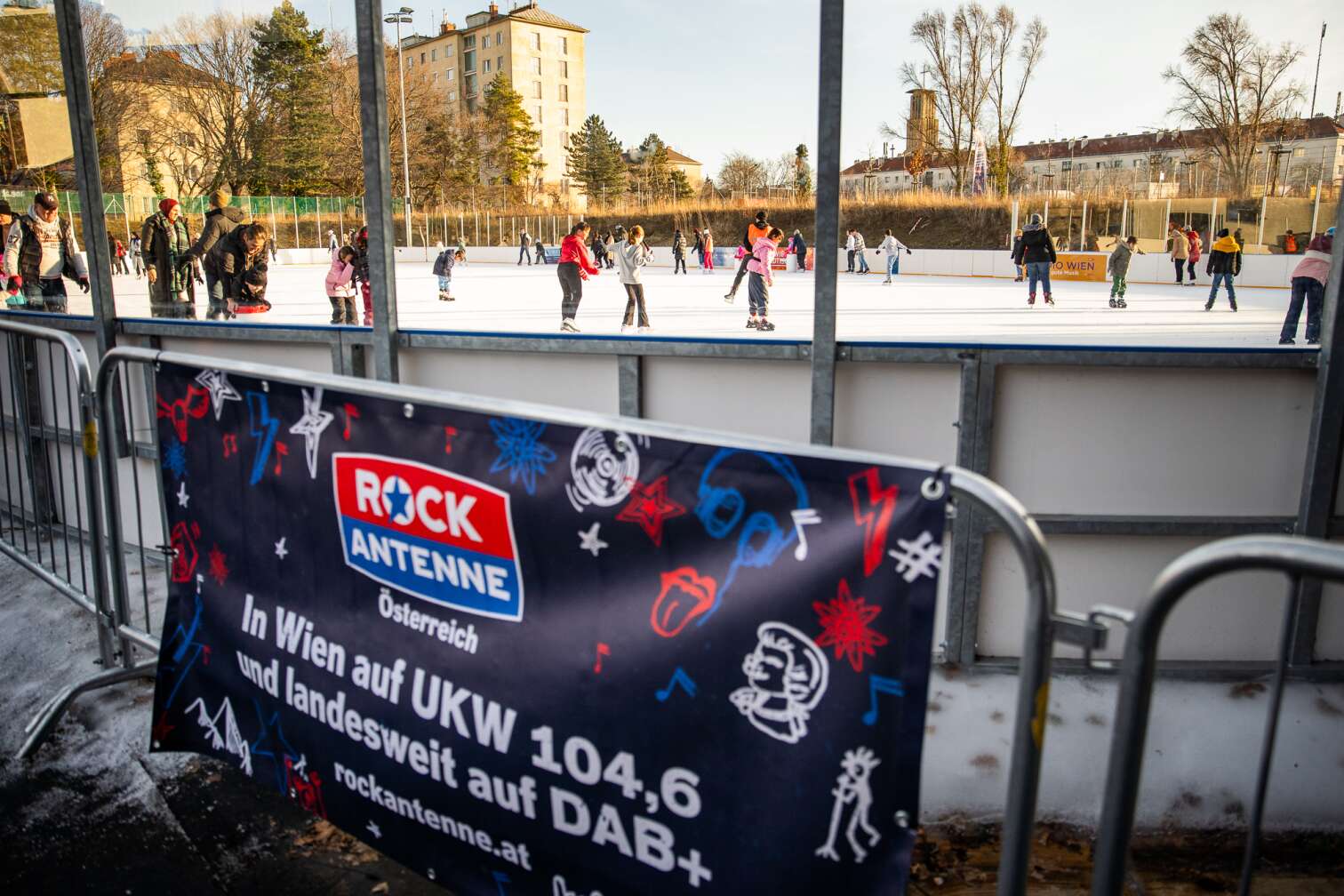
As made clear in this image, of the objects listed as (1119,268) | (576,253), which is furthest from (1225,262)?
(576,253)

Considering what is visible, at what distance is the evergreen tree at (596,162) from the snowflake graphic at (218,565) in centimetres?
2866

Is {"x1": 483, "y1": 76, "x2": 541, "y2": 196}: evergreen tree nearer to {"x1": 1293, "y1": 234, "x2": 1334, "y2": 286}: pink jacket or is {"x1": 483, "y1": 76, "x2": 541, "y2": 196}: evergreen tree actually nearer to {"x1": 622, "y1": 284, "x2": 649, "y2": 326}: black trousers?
{"x1": 622, "y1": 284, "x2": 649, "y2": 326}: black trousers

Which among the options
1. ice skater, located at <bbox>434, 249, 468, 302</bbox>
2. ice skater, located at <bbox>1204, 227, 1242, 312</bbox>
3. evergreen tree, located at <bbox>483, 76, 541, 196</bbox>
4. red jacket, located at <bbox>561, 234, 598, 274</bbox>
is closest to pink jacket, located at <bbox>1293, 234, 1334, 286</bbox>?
Result: ice skater, located at <bbox>1204, 227, 1242, 312</bbox>

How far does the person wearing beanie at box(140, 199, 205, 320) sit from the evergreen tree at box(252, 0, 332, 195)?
62.9 feet

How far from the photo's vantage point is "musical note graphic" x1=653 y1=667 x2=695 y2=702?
5.09 feet

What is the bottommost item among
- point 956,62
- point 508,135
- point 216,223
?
point 216,223

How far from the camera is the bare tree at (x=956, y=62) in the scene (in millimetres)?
9047

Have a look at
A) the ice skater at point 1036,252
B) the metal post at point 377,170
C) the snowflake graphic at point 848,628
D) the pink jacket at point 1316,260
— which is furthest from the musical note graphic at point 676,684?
the ice skater at point 1036,252

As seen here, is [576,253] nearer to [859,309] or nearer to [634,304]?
[634,304]

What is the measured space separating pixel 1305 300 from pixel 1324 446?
31.8ft

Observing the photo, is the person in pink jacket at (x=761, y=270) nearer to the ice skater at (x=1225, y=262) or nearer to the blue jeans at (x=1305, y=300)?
the blue jeans at (x=1305, y=300)

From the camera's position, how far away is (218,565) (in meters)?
2.44

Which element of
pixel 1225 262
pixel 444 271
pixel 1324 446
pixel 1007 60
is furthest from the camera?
pixel 444 271

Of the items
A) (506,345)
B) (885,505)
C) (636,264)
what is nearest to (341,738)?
(885,505)
